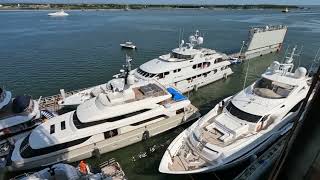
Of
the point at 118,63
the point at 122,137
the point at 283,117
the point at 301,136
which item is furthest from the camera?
the point at 118,63

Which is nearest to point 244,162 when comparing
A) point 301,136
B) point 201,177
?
point 201,177

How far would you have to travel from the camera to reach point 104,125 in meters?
17.2

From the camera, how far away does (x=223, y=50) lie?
4609cm

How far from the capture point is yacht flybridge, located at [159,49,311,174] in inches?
551

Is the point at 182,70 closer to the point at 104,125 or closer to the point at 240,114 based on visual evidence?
the point at 240,114

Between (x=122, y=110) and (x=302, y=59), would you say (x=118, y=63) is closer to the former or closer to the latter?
(x=122, y=110)

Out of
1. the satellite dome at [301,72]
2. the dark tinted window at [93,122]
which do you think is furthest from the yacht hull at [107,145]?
the satellite dome at [301,72]

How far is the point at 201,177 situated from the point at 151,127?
5795 millimetres

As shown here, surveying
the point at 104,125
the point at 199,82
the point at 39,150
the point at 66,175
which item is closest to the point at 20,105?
the point at 39,150

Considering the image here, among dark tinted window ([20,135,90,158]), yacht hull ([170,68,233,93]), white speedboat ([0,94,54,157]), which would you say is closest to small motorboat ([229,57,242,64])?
yacht hull ([170,68,233,93])

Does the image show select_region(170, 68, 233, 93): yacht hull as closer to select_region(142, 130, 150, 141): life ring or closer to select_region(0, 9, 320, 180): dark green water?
select_region(0, 9, 320, 180): dark green water

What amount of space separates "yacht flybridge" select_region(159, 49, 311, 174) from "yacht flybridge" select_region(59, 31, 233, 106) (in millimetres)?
9092

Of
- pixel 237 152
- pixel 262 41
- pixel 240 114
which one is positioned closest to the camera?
pixel 237 152

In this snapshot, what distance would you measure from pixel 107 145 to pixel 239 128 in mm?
9243
